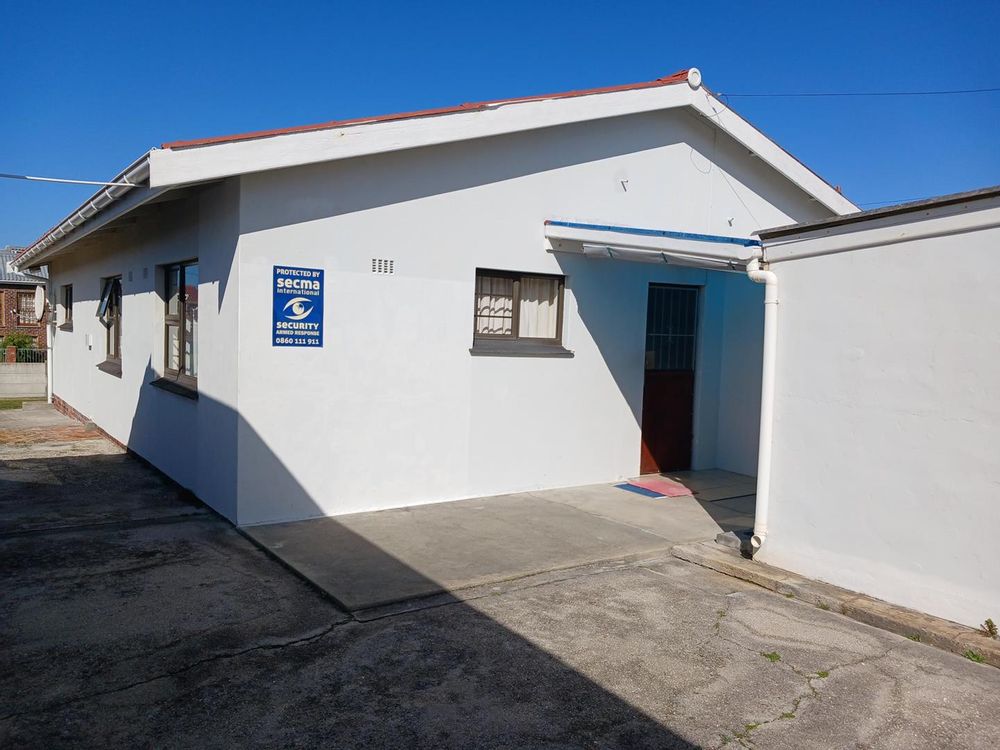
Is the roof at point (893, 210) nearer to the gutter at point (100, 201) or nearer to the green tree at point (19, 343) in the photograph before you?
the gutter at point (100, 201)

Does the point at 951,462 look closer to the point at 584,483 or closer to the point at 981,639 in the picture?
the point at 981,639

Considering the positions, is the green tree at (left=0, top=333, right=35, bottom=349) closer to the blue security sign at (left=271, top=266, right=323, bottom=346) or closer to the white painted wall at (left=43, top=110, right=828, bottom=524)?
the white painted wall at (left=43, top=110, right=828, bottom=524)

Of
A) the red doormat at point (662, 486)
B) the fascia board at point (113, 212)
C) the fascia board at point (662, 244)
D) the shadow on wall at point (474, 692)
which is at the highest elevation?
the fascia board at point (113, 212)

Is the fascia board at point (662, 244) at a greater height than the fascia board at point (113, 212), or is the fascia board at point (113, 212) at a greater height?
the fascia board at point (113, 212)

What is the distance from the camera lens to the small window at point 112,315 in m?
11.9

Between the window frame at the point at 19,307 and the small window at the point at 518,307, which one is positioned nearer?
the small window at the point at 518,307

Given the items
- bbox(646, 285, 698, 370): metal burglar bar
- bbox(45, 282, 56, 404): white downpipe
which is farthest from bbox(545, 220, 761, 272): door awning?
bbox(45, 282, 56, 404): white downpipe

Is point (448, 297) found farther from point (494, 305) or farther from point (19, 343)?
point (19, 343)

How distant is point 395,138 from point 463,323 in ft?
6.54

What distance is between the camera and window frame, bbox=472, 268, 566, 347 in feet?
26.7

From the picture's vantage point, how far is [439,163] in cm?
747

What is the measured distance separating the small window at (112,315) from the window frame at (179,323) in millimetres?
3168

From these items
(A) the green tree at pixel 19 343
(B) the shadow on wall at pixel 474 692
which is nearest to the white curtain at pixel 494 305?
(B) the shadow on wall at pixel 474 692

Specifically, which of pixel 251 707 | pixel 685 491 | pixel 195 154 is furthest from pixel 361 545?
pixel 685 491
